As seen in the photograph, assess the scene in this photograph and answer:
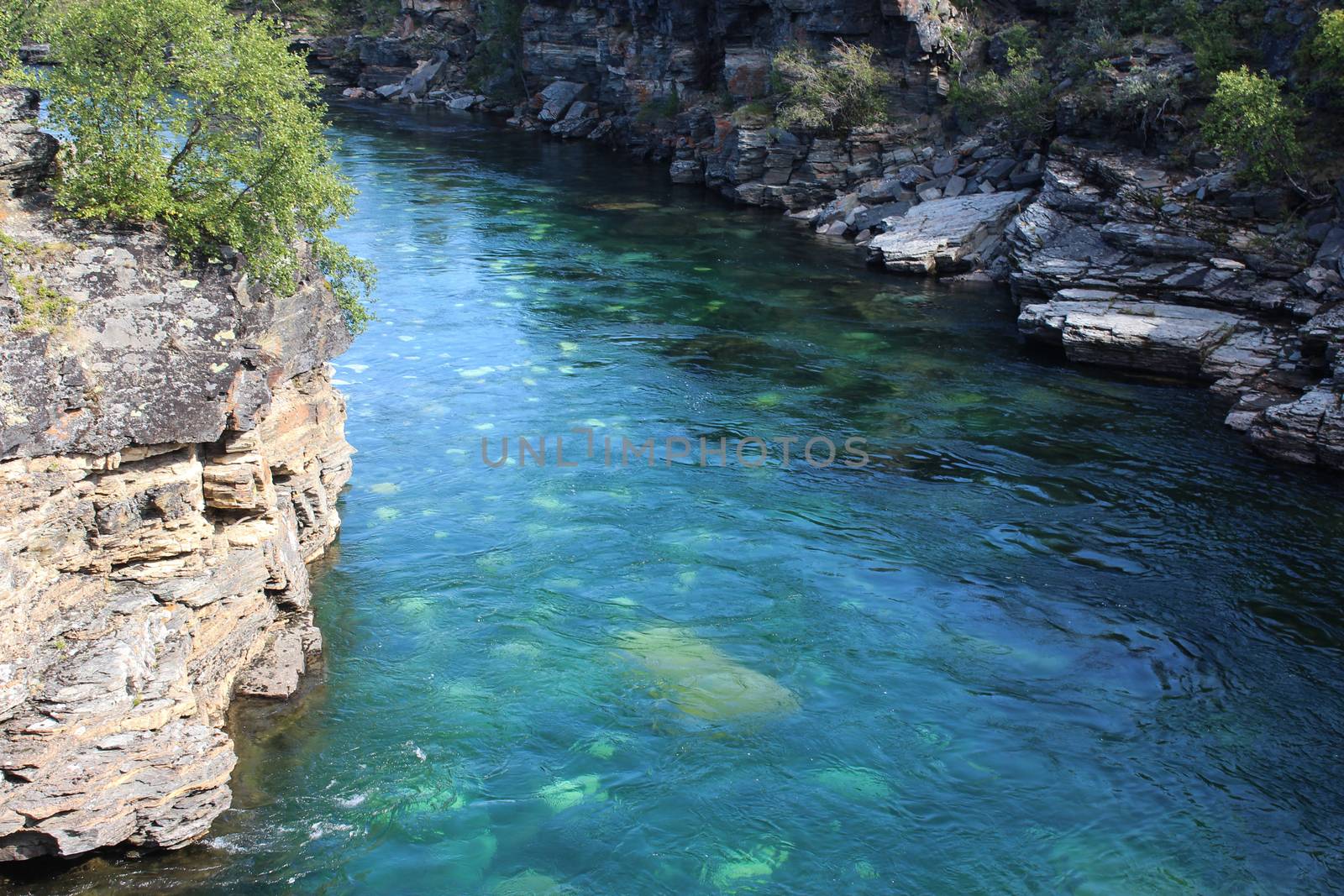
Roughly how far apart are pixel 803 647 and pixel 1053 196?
22.6 meters

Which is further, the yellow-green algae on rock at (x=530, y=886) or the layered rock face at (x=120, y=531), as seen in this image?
the yellow-green algae on rock at (x=530, y=886)

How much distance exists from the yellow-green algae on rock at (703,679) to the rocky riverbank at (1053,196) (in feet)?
43.9

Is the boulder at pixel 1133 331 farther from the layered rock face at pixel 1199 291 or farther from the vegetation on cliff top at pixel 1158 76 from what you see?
Answer: the vegetation on cliff top at pixel 1158 76

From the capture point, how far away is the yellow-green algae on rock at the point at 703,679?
50.2 feet

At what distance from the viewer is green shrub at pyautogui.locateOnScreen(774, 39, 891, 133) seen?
44812 mm

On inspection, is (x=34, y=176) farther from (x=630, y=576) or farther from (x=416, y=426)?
(x=416, y=426)

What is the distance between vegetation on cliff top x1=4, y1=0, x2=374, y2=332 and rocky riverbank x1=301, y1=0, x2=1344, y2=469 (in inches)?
755

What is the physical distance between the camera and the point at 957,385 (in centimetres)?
2758

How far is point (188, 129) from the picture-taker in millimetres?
15094

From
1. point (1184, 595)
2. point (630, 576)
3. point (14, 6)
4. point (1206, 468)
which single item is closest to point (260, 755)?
point (630, 576)

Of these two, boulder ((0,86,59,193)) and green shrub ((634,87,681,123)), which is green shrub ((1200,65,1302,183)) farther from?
green shrub ((634,87,681,123))

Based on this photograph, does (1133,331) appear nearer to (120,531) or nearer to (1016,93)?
(1016,93)

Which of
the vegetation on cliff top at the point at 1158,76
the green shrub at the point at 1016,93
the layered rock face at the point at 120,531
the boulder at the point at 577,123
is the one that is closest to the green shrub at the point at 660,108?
the boulder at the point at 577,123

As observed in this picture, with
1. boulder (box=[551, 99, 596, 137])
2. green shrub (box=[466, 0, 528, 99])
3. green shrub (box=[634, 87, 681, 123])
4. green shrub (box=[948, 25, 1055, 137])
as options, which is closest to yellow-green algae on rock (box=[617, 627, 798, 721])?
green shrub (box=[948, 25, 1055, 137])
